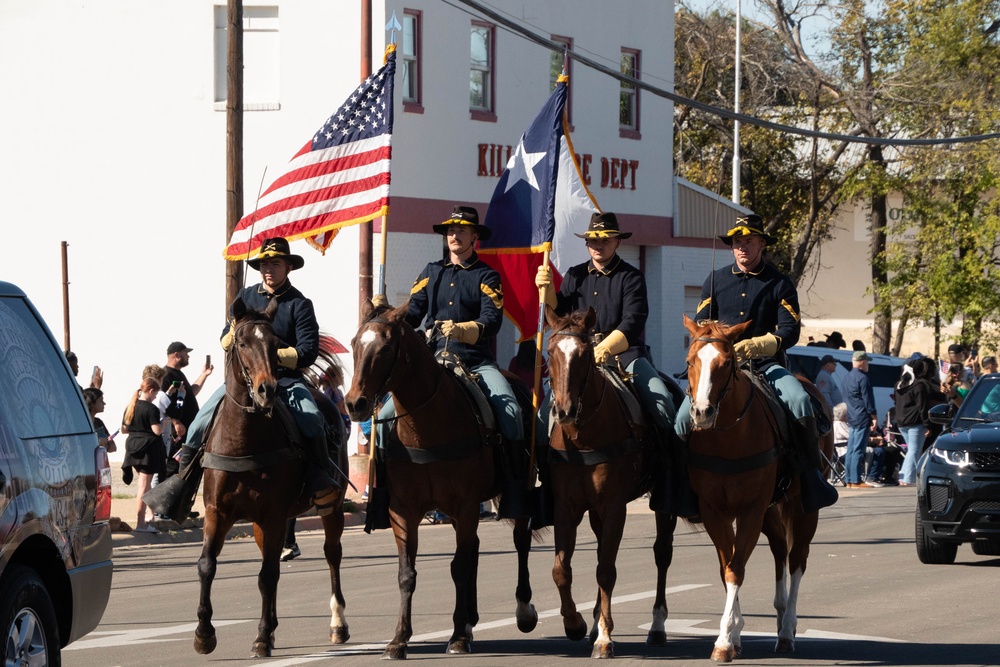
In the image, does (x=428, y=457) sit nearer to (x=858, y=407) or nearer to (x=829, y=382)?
(x=858, y=407)

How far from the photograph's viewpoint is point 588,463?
9.96 m

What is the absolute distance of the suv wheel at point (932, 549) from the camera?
49.1ft

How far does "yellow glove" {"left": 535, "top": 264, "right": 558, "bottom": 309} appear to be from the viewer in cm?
1086

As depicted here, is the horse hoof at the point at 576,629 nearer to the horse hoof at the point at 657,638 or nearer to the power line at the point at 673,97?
the horse hoof at the point at 657,638

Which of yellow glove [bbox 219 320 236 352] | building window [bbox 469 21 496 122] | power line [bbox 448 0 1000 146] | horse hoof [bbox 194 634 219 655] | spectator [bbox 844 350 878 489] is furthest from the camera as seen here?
building window [bbox 469 21 496 122]

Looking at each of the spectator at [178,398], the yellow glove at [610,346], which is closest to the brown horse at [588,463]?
the yellow glove at [610,346]

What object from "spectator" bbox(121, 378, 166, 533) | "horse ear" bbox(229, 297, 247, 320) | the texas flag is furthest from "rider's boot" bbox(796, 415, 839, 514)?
"spectator" bbox(121, 378, 166, 533)

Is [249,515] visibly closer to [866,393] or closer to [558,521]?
[558,521]

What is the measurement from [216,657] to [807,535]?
4.05m

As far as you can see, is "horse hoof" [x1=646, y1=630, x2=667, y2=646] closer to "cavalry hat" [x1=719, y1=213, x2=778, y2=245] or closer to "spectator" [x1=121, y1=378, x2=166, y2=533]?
"cavalry hat" [x1=719, y1=213, x2=778, y2=245]

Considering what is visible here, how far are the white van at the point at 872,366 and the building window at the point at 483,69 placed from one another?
7.71 m

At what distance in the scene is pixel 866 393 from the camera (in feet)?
82.1

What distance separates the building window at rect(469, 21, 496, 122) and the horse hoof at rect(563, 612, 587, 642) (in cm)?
2195

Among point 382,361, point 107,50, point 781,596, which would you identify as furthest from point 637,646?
point 107,50
